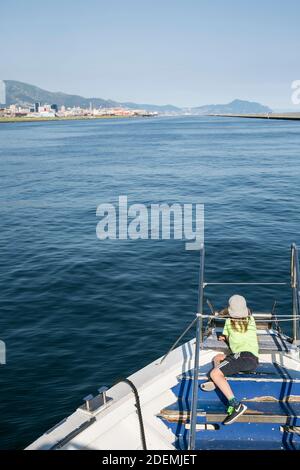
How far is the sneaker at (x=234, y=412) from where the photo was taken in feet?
21.0

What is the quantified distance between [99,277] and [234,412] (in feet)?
40.0

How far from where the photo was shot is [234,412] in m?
6.43

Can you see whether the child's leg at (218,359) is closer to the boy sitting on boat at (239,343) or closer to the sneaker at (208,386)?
the boy sitting on boat at (239,343)

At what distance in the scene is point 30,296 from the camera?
16.3 metres

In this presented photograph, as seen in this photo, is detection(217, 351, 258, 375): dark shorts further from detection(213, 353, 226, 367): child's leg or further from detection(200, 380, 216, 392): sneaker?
detection(200, 380, 216, 392): sneaker

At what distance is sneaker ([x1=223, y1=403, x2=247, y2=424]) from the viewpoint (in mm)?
6391

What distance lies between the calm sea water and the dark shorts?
15.7ft

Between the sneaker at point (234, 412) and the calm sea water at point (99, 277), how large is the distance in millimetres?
4918

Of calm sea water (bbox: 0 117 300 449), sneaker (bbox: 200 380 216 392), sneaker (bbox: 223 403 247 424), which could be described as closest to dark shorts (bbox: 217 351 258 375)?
sneaker (bbox: 200 380 216 392)

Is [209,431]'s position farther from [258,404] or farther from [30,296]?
[30,296]

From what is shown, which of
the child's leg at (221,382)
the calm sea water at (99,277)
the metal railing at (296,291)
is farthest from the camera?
the calm sea water at (99,277)

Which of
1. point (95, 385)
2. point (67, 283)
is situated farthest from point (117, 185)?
point (95, 385)

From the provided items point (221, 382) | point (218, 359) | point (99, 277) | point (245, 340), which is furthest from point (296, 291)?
point (99, 277)

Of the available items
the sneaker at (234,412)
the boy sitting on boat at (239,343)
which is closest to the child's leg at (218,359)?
the boy sitting on boat at (239,343)
